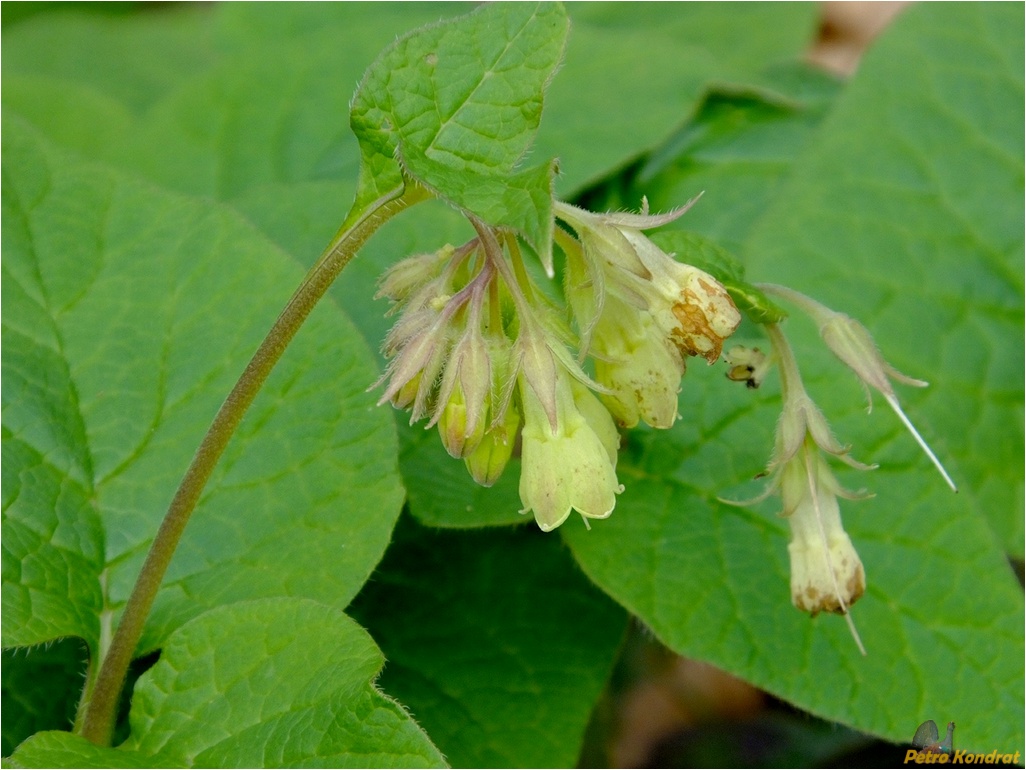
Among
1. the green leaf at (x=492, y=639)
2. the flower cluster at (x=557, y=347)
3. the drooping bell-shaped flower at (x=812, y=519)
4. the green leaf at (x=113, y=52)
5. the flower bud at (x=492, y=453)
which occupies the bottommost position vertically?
the green leaf at (x=492, y=639)

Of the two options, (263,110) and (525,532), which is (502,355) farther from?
(263,110)

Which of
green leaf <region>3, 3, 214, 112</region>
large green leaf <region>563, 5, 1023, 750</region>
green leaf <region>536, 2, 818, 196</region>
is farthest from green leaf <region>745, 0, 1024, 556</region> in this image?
green leaf <region>3, 3, 214, 112</region>

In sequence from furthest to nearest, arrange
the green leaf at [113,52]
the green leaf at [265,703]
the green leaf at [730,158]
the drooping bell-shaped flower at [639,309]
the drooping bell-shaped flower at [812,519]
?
the green leaf at [113,52]
the green leaf at [730,158]
the drooping bell-shaped flower at [812,519]
the green leaf at [265,703]
the drooping bell-shaped flower at [639,309]

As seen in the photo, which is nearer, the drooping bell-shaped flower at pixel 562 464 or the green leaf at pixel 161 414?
the drooping bell-shaped flower at pixel 562 464

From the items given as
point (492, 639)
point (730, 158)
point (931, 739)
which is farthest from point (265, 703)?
point (730, 158)

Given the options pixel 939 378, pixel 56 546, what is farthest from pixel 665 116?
pixel 56 546

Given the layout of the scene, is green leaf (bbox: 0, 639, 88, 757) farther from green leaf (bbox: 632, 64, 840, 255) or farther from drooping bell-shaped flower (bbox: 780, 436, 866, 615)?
green leaf (bbox: 632, 64, 840, 255)

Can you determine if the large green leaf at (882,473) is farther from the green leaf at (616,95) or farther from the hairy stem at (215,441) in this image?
the hairy stem at (215,441)

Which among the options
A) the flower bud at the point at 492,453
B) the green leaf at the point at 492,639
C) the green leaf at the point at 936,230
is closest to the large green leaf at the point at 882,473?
the green leaf at the point at 936,230
